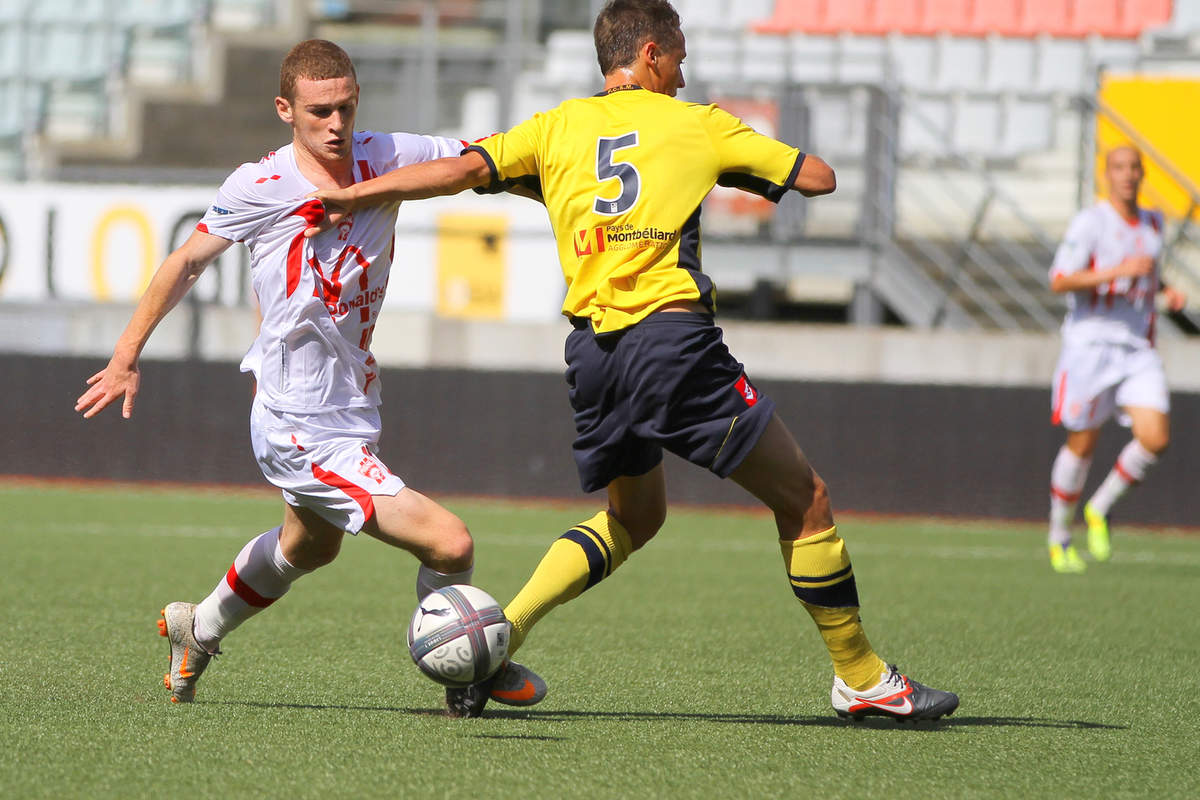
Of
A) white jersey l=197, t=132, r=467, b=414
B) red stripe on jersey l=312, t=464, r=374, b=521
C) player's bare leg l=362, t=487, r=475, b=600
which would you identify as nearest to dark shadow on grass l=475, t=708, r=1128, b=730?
player's bare leg l=362, t=487, r=475, b=600

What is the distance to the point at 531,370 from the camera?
12141 mm

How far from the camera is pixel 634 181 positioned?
173 inches

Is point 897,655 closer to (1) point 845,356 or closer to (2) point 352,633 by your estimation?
(2) point 352,633

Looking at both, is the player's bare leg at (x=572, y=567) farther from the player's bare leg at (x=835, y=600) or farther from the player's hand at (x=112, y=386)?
the player's hand at (x=112, y=386)

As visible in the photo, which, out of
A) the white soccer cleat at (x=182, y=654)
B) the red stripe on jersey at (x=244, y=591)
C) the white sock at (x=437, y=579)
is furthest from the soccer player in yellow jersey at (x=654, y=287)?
the white soccer cleat at (x=182, y=654)

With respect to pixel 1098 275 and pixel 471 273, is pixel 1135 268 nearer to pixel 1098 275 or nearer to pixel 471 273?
pixel 1098 275

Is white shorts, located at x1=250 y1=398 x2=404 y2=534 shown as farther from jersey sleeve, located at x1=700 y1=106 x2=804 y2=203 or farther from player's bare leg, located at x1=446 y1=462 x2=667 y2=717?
jersey sleeve, located at x1=700 y1=106 x2=804 y2=203

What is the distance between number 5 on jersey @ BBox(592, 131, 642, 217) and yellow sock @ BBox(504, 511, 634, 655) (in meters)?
0.94

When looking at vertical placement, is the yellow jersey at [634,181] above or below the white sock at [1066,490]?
above

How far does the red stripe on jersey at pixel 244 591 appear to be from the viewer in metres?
4.62

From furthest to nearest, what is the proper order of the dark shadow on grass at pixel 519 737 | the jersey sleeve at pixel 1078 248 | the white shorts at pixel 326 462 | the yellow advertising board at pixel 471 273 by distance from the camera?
the yellow advertising board at pixel 471 273 < the jersey sleeve at pixel 1078 248 < the white shorts at pixel 326 462 < the dark shadow on grass at pixel 519 737

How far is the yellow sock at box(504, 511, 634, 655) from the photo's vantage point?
4.57m

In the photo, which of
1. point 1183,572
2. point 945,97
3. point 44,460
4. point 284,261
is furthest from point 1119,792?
point 945,97

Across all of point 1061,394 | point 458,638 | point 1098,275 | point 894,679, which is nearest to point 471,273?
point 1061,394
